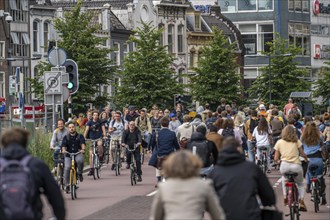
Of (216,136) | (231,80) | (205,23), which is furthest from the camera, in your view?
(205,23)

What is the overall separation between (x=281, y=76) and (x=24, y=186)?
7467cm

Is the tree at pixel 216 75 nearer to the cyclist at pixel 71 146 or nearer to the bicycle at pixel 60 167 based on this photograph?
the bicycle at pixel 60 167

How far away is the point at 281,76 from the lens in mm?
84500

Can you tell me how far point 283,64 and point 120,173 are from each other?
164 ft

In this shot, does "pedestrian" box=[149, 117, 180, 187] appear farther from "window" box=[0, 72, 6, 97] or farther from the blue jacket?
"window" box=[0, 72, 6, 97]

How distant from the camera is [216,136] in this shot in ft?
72.6

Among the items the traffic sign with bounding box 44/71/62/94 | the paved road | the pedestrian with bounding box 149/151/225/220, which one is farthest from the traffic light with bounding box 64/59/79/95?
the pedestrian with bounding box 149/151/225/220

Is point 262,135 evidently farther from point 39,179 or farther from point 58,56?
point 39,179

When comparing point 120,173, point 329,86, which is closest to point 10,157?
point 120,173

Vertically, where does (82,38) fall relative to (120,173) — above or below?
above

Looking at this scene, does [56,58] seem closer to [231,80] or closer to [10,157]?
[10,157]

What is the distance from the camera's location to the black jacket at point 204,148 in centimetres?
2152

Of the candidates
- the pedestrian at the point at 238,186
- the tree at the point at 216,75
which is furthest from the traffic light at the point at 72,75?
the tree at the point at 216,75

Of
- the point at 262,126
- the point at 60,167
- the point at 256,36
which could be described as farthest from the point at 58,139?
the point at 256,36
